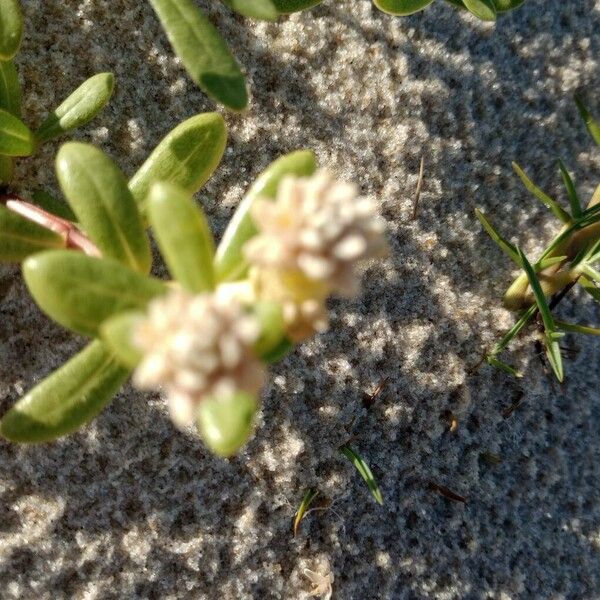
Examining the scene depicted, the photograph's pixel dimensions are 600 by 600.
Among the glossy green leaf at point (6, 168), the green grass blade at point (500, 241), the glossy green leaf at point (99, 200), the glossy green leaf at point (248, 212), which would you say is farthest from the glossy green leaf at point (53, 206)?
the green grass blade at point (500, 241)

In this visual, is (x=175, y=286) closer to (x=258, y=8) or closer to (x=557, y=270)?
(x=258, y=8)

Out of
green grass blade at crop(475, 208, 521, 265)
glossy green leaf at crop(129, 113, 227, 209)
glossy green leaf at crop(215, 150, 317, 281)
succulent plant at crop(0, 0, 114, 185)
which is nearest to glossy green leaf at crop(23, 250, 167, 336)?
glossy green leaf at crop(215, 150, 317, 281)

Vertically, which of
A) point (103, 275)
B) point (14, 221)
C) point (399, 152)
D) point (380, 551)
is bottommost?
point (380, 551)

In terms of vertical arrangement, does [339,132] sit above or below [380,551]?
above

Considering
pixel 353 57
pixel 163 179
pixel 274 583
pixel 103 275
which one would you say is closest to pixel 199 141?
pixel 163 179

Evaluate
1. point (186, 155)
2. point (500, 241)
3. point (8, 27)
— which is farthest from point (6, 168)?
point (500, 241)

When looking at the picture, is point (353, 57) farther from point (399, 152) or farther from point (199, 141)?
point (199, 141)

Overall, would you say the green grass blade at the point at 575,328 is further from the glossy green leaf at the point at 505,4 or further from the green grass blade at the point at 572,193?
the glossy green leaf at the point at 505,4

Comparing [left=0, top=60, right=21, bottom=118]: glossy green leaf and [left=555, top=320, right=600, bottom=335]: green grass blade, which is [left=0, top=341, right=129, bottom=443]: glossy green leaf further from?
[left=555, top=320, right=600, bottom=335]: green grass blade
